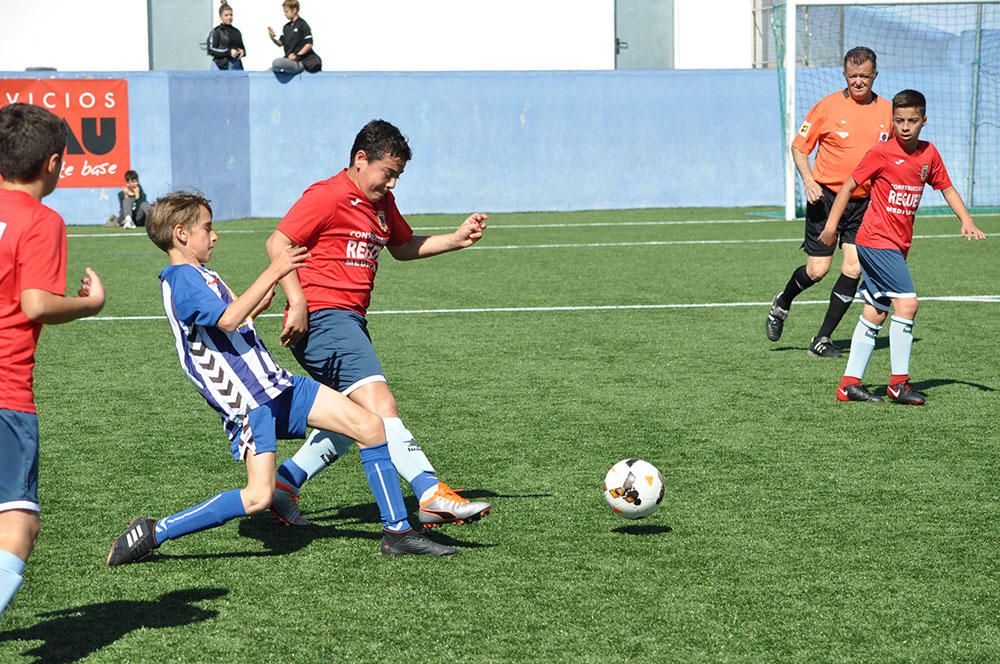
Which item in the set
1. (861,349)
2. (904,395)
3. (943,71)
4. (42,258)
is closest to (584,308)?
(861,349)

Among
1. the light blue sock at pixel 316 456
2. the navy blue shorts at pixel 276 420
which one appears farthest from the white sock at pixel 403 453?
the navy blue shorts at pixel 276 420

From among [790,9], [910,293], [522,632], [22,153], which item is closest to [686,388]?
[910,293]

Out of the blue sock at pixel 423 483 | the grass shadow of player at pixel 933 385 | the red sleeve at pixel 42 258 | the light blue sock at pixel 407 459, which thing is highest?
the red sleeve at pixel 42 258

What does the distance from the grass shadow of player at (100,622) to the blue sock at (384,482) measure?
0.68m

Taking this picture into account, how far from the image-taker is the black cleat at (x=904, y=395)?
304 inches

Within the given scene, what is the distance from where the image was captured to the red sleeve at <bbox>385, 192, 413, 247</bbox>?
574 cm

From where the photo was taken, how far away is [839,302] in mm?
9555

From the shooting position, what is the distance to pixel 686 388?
8.30 m

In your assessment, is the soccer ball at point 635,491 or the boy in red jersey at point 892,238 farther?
the boy in red jersey at point 892,238

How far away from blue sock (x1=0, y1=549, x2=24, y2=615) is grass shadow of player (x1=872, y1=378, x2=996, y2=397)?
568cm

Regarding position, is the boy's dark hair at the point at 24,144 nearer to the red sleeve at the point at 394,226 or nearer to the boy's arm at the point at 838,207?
the red sleeve at the point at 394,226

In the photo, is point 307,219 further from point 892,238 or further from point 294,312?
point 892,238

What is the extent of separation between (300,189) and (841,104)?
15616 millimetres

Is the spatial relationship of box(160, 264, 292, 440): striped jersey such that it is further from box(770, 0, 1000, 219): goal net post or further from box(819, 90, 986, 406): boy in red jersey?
box(770, 0, 1000, 219): goal net post
